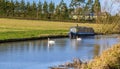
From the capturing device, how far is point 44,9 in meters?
137

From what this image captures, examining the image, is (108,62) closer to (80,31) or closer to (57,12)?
(80,31)

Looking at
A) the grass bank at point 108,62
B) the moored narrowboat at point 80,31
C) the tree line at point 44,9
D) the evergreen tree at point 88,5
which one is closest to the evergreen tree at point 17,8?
the tree line at point 44,9

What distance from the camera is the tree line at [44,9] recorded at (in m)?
123

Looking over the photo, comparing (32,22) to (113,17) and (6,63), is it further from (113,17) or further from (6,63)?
(113,17)

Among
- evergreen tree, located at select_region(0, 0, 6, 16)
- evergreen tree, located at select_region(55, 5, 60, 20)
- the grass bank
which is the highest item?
the grass bank

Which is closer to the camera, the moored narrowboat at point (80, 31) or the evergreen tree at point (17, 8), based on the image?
the moored narrowboat at point (80, 31)

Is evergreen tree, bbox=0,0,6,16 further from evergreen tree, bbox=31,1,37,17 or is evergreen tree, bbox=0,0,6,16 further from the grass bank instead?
the grass bank

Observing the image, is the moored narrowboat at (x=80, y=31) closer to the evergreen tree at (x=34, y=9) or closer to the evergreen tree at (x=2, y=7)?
the evergreen tree at (x=2, y=7)

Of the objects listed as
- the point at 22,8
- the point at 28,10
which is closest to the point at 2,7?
the point at 28,10

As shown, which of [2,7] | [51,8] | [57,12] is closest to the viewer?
[2,7]

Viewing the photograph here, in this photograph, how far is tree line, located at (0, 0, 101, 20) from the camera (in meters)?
123

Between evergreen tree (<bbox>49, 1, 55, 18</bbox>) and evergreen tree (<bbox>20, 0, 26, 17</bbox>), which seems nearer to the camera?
evergreen tree (<bbox>20, 0, 26, 17</bbox>)

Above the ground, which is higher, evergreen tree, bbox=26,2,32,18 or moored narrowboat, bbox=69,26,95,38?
moored narrowboat, bbox=69,26,95,38

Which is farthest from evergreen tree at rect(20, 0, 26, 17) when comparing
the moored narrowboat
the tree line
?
the moored narrowboat
